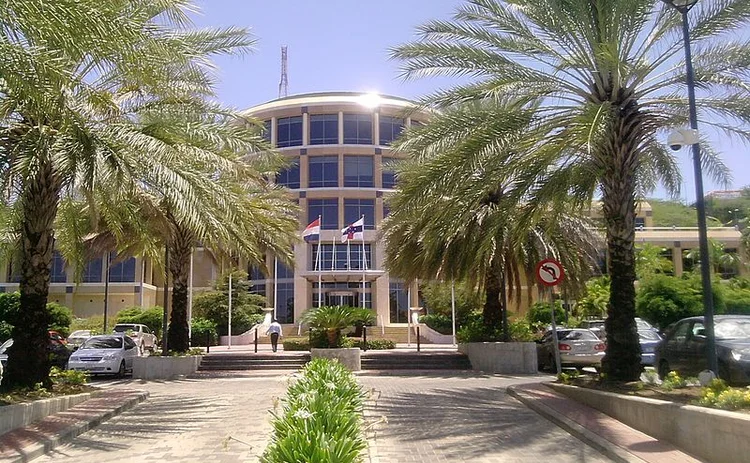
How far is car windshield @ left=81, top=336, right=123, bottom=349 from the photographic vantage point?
74.6 ft

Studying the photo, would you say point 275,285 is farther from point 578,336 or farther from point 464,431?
point 464,431

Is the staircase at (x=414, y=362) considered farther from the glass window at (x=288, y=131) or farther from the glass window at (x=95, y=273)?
the glass window at (x=95, y=273)

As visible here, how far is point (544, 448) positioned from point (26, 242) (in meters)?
9.55

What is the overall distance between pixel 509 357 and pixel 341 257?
31.7m

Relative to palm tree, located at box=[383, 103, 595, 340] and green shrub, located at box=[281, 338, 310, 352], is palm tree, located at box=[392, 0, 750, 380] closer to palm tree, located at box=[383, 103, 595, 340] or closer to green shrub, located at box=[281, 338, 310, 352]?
palm tree, located at box=[383, 103, 595, 340]

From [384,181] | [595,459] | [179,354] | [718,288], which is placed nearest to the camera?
[595,459]

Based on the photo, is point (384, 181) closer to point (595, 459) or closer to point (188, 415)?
point (188, 415)

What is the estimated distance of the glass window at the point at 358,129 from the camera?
5388 cm

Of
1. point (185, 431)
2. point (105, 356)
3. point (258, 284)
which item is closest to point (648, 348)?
point (185, 431)

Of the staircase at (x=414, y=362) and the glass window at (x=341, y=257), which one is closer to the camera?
the staircase at (x=414, y=362)

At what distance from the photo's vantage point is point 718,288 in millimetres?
32719

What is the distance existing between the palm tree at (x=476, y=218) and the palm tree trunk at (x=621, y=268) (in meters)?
1.08

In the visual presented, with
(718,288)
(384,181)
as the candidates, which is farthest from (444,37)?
(384,181)

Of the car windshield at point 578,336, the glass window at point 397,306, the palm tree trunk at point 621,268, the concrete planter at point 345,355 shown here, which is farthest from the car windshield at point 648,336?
the glass window at point 397,306
